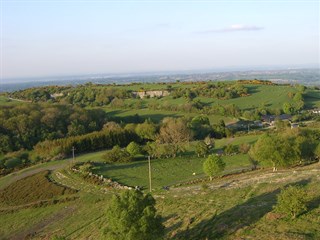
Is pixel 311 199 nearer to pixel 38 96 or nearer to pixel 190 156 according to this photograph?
pixel 190 156

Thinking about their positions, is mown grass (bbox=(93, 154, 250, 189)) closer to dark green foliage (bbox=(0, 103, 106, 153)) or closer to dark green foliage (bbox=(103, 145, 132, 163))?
dark green foliage (bbox=(103, 145, 132, 163))

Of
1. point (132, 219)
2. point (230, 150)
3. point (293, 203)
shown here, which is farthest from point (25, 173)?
point (293, 203)

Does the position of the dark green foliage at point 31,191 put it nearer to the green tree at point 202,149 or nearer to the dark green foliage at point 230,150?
the green tree at point 202,149

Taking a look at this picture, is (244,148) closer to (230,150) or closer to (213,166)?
(230,150)

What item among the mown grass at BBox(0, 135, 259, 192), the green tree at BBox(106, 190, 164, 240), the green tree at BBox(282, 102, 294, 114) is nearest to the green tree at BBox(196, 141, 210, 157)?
the mown grass at BBox(0, 135, 259, 192)

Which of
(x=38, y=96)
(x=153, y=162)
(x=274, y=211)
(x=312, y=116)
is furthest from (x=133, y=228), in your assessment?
(x=38, y=96)

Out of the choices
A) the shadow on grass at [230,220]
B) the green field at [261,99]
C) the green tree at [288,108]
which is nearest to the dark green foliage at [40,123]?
the green field at [261,99]
